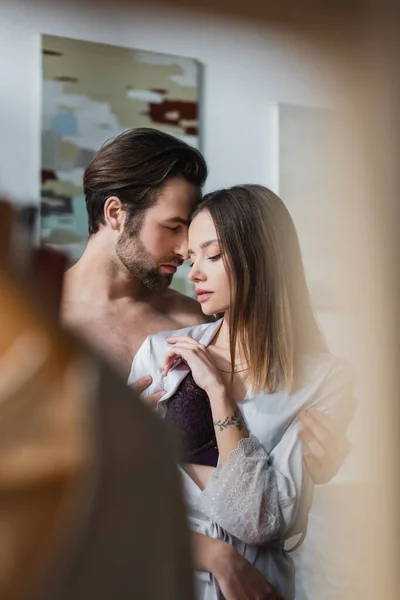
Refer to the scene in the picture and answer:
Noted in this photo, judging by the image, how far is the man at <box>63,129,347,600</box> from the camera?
4.21 ft

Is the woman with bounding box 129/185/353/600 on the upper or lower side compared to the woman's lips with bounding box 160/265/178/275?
lower

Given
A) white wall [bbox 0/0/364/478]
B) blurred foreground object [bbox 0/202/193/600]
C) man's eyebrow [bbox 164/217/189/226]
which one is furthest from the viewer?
man's eyebrow [bbox 164/217/189/226]

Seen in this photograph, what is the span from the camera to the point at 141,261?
1.33 metres

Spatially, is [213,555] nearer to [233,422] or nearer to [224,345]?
[233,422]

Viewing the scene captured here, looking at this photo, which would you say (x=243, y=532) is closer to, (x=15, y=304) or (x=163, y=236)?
(x=163, y=236)

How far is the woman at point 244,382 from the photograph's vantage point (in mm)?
1303

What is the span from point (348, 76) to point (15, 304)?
1693 mm

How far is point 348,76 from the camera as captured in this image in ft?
5.59

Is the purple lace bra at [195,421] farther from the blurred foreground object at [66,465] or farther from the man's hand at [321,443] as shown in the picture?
the blurred foreground object at [66,465]

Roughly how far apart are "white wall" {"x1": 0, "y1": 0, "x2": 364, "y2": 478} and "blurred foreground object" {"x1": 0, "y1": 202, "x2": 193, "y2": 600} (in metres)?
1.07

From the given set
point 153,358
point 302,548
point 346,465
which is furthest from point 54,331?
point 346,465

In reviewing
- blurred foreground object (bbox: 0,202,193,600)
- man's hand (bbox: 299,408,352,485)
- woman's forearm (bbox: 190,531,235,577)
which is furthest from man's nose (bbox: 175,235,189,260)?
blurred foreground object (bbox: 0,202,193,600)

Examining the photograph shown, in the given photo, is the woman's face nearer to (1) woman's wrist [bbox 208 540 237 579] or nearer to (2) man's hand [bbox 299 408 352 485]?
(2) man's hand [bbox 299 408 352 485]

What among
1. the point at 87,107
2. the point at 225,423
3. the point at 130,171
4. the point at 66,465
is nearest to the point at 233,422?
the point at 225,423
